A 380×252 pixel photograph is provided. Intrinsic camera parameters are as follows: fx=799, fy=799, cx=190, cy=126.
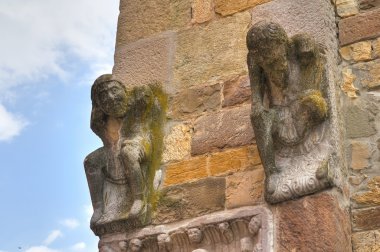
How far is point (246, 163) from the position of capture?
370 cm

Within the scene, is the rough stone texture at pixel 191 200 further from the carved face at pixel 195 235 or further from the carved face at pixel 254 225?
the carved face at pixel 254 225

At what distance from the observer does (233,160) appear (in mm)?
3746

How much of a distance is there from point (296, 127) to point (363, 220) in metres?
0.49

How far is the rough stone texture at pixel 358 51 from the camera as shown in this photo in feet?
12.3

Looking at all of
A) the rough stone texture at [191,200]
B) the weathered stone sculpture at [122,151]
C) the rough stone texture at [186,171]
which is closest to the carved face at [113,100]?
the weathered stone sculpture at [122,151]

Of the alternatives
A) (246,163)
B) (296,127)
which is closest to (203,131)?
(246,163)

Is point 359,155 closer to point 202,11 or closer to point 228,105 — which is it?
point 228,105

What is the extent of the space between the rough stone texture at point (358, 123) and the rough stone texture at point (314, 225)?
1.33 ft

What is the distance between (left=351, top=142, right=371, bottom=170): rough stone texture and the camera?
3.54 m

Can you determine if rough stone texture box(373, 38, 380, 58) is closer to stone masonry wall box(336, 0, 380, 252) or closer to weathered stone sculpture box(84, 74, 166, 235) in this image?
stone masonry wall box(336, 0, 380, 252)

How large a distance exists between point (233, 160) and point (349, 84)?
645 mm

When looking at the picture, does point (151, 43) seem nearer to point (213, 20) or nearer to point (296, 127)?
point (213, 20)

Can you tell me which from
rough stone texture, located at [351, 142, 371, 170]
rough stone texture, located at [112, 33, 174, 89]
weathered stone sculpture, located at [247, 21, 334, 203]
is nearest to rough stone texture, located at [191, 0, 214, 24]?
rough stone texture, located at [112, 33, 174, 89]

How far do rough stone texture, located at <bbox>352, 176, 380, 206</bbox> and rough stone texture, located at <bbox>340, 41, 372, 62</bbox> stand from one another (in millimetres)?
603
